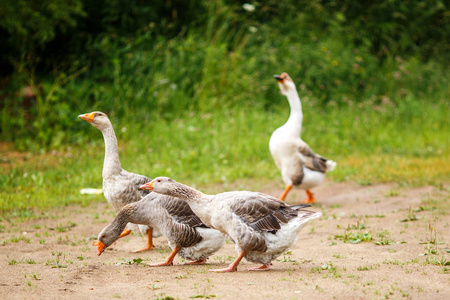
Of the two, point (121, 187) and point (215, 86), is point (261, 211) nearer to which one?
point (121, 187)

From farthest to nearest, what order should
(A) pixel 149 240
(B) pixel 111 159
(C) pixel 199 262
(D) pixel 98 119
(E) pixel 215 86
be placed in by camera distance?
(E) pixel 215 86 → (D) pixel 98 119 → (B) pixel 111 159 → (A) pixel 149 240 → (C) pixel 199 262

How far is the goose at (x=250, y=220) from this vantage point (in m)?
4.90

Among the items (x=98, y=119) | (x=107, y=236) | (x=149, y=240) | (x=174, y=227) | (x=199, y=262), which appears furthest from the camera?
(x=98, y=119)

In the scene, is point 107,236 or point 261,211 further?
point 107,236

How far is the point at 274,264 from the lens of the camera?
5469 millimetres

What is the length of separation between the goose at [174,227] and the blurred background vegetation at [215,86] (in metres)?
3.09

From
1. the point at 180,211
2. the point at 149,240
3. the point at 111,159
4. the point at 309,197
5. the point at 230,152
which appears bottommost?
the point at 230,152

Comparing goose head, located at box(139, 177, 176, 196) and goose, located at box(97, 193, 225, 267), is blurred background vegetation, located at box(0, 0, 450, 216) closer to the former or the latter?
goose, located at box(97, 193, 225, 267)

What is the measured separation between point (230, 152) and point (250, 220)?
6.31 m

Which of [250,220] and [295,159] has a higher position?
[250,220]

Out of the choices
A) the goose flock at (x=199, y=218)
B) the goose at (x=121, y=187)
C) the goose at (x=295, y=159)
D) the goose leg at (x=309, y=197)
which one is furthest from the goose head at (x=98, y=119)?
the goose leg at (x=309, y=197)

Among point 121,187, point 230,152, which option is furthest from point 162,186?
point 230,152

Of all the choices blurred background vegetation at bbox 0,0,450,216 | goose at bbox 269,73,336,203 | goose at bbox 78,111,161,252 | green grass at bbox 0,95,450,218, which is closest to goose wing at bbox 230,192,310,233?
goose at bbox 78,111,161,252

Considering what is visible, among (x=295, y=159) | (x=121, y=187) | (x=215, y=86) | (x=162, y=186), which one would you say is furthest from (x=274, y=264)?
(x=215, y=86)
